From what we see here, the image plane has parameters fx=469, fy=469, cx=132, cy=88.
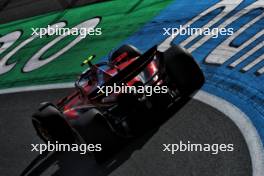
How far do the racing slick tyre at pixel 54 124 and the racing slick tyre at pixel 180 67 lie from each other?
2563 millimetres

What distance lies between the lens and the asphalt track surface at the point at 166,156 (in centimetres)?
866

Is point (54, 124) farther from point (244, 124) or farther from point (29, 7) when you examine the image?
point (29, 7)

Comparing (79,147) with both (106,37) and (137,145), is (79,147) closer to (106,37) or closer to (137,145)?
(137,145)

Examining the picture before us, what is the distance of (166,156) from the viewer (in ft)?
30.6

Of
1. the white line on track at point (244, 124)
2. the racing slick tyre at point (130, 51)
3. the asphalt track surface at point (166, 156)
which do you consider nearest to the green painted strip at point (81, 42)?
the racing slick tyre at point (130, 51)

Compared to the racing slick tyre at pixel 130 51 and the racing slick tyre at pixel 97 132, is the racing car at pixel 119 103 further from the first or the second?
the racing slick tyre at pixel 130 51

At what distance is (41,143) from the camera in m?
11.2

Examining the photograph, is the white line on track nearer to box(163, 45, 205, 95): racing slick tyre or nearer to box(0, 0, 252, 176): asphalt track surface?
box(0, 0, 252, 176): asphalt track surface

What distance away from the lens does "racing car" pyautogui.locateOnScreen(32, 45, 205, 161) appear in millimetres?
9398

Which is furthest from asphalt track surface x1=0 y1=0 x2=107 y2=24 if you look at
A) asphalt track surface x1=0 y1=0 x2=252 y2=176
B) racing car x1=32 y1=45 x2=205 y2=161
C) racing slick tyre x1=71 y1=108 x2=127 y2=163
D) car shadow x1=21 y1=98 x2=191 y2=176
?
racing slick tyre x1=71 y1=108 x2=127 y2=163

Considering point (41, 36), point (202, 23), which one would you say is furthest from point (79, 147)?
point (41, 36)

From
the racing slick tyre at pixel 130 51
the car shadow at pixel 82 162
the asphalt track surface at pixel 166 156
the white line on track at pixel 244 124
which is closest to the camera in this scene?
the white line on track at pixel 244 124

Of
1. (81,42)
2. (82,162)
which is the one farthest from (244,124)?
(81,42)

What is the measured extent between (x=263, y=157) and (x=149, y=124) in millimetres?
2776
